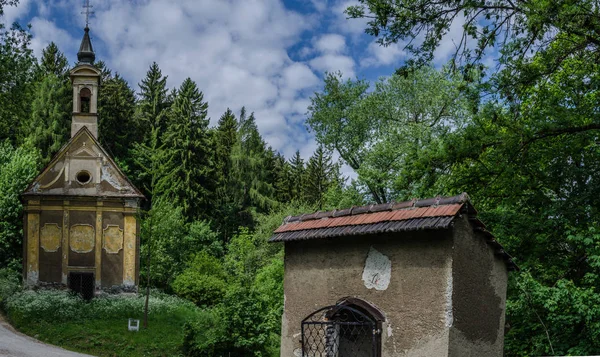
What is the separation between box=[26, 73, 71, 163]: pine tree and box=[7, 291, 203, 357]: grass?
18.7 meters

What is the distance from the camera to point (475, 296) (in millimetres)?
9914

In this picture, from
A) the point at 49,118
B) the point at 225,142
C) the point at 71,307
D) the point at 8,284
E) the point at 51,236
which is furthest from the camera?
the point at 225,142

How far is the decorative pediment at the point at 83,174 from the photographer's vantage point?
32.7 metres

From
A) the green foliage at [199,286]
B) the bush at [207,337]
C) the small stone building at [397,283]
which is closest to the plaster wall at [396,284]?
the small stone building at [397,283]

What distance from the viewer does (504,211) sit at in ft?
59.7

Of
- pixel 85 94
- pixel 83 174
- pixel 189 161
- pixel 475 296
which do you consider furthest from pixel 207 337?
pixel 189 161

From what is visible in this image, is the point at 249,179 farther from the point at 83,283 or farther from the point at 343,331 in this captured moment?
the point at 343,331

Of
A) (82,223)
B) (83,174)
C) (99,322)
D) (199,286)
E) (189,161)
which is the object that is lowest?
(99,322)

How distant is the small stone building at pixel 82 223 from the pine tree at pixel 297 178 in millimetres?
24045

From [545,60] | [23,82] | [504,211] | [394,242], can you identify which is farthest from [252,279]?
[394,242]

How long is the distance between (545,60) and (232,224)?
39.2m

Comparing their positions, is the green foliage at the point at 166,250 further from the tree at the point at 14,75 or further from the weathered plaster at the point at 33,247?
the tree at the point at 14,75

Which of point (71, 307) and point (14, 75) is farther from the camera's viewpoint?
point (71, 307)

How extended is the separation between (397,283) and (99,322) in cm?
2084
